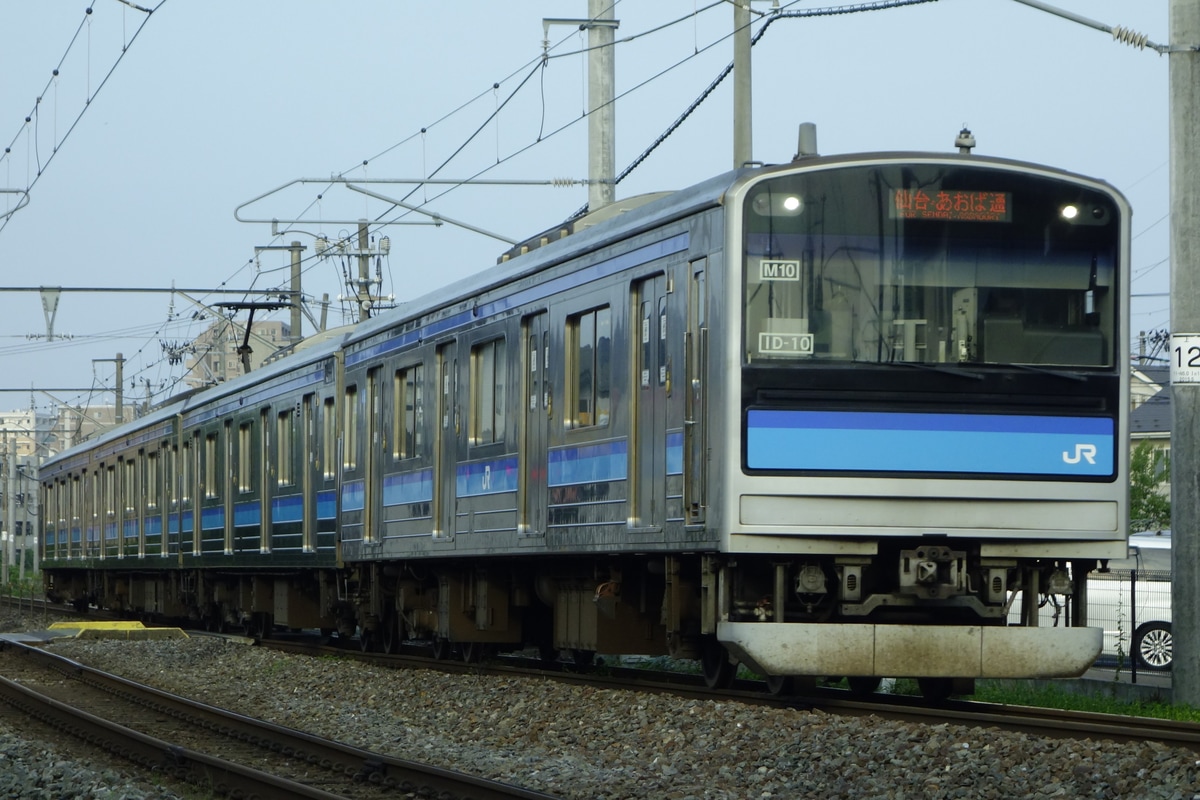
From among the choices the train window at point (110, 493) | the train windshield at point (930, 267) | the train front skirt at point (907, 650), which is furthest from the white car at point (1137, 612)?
the train window at point (110, 493)

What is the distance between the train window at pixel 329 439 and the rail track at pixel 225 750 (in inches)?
131

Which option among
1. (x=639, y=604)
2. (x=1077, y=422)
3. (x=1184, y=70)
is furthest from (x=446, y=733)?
(x=1184, y=70)

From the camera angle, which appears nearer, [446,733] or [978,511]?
[978,511]

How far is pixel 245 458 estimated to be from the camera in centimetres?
2300

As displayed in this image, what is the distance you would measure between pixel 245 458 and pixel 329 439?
14.8ft

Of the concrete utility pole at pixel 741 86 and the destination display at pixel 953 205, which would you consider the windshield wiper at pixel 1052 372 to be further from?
the concrete utility pole at pixel 741 86

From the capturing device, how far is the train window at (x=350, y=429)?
58.5 feet

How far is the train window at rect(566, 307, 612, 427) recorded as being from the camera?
467 inches

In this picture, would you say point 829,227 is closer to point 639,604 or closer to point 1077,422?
point 1077,422

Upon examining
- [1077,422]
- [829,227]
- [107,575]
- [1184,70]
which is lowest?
[107,575]

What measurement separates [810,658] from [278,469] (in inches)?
485

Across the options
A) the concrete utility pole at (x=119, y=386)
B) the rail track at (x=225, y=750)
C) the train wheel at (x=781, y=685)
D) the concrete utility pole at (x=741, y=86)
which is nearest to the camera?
the rail track at (x=225, y=750)

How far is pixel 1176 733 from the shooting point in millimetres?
9266

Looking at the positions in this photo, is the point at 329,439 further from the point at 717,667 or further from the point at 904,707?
the point at 904,707
